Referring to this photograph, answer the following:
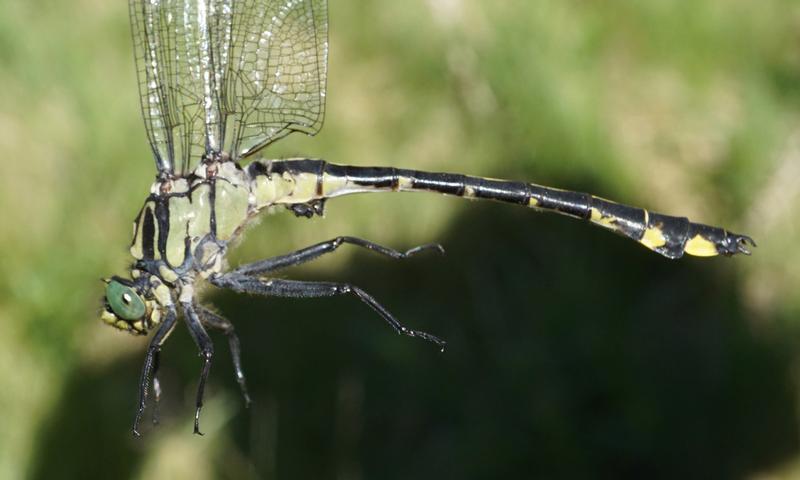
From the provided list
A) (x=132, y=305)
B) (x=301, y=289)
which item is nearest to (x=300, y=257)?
(x=301, y=289)

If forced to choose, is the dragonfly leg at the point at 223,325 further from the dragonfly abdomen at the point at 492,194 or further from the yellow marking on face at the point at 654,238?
the yellow marking on face at the point at 654,238

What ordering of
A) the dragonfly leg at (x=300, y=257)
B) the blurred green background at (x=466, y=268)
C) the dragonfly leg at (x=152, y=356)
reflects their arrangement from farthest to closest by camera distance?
the blurred green background at (x=466, y=268), the dragonfly leg at (x=300, y=257), the dragonfly leg at (x=152, y=356)

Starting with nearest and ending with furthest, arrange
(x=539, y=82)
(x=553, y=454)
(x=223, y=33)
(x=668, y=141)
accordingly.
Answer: (x=223, y=33) → (x=553, y=454) → (x=539, y=82) → (x=668, y=141)

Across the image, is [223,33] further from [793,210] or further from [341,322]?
[793,210]

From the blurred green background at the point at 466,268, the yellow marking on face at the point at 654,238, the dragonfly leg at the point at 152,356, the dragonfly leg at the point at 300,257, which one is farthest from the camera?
the blurred green background at the point at 466,268

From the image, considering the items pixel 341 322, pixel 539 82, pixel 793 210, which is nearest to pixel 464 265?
pixel 341 322

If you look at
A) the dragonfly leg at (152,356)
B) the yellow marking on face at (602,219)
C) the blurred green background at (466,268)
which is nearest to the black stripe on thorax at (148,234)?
the dragonfly leg at (152,356)
